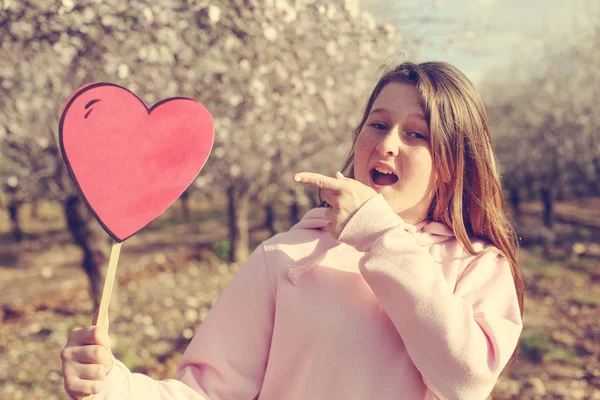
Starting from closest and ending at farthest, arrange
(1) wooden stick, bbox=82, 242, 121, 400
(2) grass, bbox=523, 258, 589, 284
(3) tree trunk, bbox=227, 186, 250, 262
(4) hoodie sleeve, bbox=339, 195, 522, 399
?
(1) wooden stick, bbox=82, 242, 121, 400 < (4) hoodie sleeve, bbox=339, 195, 522, 399 < (2) grass, bbox=523, 258, 589, 284 < (3) tree trunk, bbox=227, 186, 250, 262

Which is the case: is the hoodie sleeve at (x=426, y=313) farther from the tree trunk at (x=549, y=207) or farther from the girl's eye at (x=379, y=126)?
the tree trunk at (x=549, y=207)

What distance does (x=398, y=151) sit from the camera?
1408 mm

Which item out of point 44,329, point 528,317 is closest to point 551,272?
point 528,317

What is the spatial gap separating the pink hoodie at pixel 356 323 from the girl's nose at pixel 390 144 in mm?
155

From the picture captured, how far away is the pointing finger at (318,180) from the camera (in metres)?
1.24

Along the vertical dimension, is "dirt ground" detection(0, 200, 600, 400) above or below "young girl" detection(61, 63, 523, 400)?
below

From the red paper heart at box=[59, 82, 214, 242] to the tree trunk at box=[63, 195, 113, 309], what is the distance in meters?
4.72

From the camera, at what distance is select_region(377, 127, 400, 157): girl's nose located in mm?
1382

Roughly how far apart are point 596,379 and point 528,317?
198 cm

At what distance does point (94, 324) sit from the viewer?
3.80 ft

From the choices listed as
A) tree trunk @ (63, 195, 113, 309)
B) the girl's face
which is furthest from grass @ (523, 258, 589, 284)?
the girl's face

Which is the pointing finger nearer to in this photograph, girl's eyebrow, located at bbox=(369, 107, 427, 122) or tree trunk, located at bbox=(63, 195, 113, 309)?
girl's eyebrow, located at bbox=(369, 107, 427, 122)

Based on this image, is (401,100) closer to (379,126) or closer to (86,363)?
(379,126)

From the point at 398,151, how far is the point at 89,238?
198 inches
